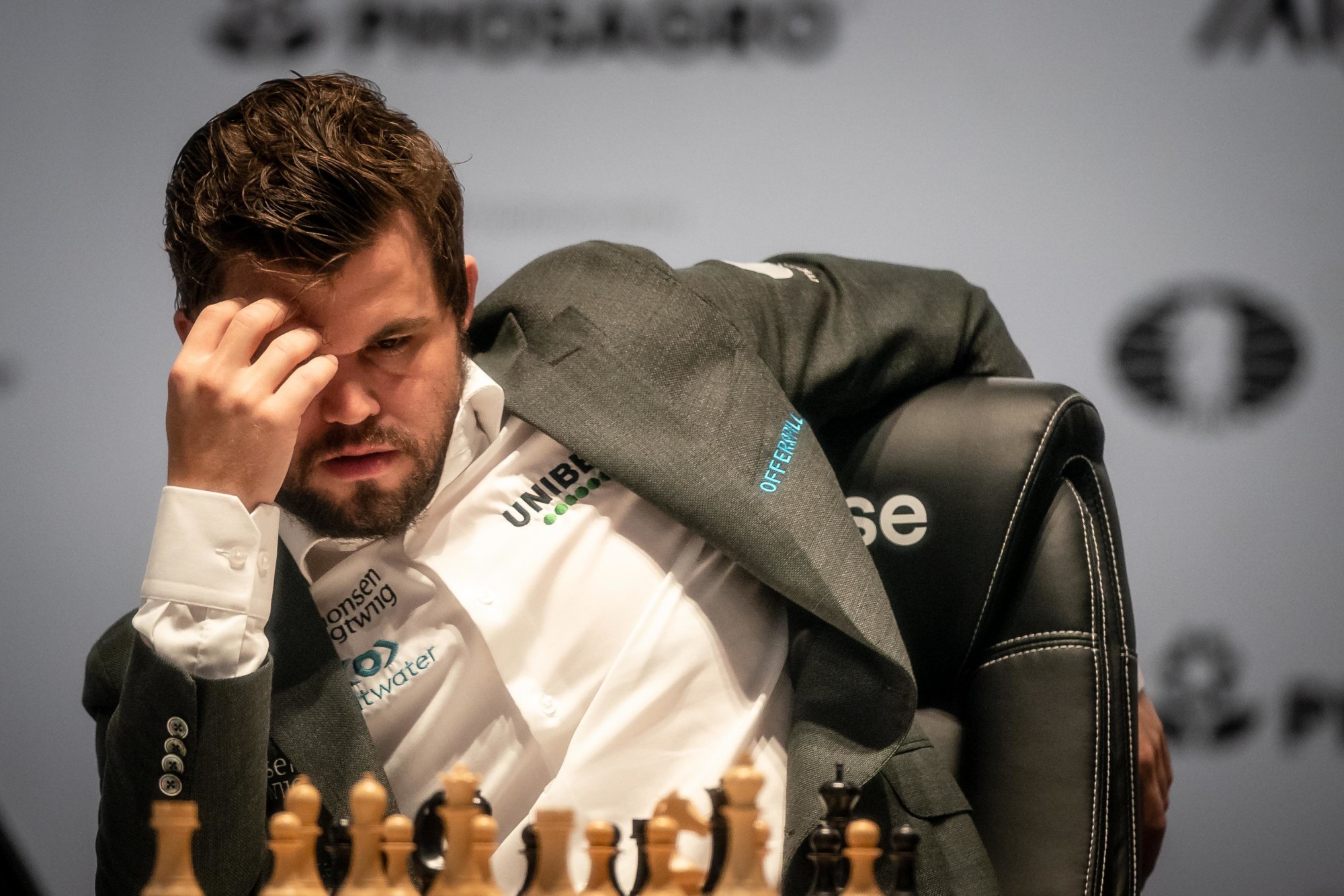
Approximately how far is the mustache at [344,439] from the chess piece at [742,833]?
0.59 meters

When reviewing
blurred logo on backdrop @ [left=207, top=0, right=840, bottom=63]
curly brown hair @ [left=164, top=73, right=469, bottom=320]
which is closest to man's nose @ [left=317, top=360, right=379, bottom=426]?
curly brown hair @ [left=164, top=73, right=469, bottom=320]

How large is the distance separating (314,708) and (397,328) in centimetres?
37

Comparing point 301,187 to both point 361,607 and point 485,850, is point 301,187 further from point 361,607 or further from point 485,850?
point 485,850

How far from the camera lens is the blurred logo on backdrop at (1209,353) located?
2092 mm

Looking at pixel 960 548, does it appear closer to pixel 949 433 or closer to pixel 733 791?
pixel 949 433

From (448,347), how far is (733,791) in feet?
2.17

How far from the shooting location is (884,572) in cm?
133

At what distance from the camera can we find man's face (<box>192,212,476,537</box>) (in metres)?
1.18

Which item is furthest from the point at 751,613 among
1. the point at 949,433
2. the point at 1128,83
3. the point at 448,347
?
the point at 1128,83

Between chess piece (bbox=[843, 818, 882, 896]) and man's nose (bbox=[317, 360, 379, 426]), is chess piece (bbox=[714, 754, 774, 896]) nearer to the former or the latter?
chess piece (bbox=[843, 818, 882, 896])

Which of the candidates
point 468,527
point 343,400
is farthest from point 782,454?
point 343,400

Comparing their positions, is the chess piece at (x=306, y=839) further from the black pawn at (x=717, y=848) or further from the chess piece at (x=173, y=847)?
the black pawn at (x=717, y=848)

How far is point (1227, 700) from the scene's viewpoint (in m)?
2.06

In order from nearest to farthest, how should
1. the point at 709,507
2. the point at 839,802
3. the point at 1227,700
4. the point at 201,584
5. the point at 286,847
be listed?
1. the point at 286,847
2. the point at 839,802
3. the point at 201,584
4. the point at 709,507
5. the point at 1227,700
